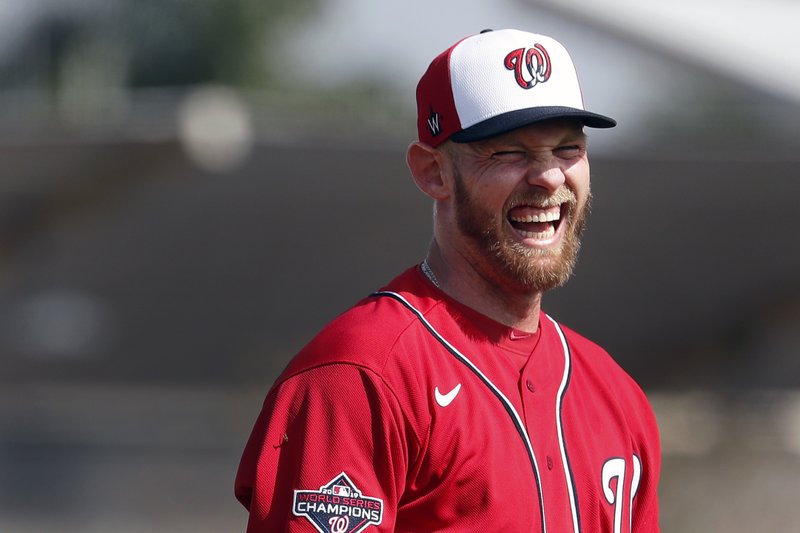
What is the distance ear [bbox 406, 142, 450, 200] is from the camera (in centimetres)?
254

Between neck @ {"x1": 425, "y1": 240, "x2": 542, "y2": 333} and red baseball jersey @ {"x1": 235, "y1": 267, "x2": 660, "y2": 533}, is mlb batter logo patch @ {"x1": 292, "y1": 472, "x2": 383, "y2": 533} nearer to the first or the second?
red baseball jersey @ {"x1": 235, "y1": 267, "x2": 660, "y2": 533}

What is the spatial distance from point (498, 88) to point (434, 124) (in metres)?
0.17

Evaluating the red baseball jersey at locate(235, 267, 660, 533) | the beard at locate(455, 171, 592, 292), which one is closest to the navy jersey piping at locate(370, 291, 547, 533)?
the red baseball jersey at locate(235, 267, 660, 533)

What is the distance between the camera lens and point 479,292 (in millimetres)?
2531

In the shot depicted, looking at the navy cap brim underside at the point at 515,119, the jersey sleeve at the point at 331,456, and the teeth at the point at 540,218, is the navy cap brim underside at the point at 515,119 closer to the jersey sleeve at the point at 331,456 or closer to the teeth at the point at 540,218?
the teeth at the point at 540,218

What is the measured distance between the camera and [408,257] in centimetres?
1573

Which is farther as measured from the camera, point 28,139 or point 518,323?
point 28,139

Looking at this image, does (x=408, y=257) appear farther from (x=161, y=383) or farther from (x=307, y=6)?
(x=307, y=6)

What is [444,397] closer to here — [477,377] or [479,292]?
[477,377]

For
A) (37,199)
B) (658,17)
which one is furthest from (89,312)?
(658,17)

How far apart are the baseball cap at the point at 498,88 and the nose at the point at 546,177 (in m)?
0.11

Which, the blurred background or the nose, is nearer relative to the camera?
the nose

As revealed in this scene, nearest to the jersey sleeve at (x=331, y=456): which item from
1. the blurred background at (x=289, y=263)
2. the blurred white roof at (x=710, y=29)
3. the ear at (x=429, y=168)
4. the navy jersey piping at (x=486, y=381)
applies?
the navy jersey piping at (x=486, y=381)

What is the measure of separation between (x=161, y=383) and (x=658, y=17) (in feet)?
31.7
